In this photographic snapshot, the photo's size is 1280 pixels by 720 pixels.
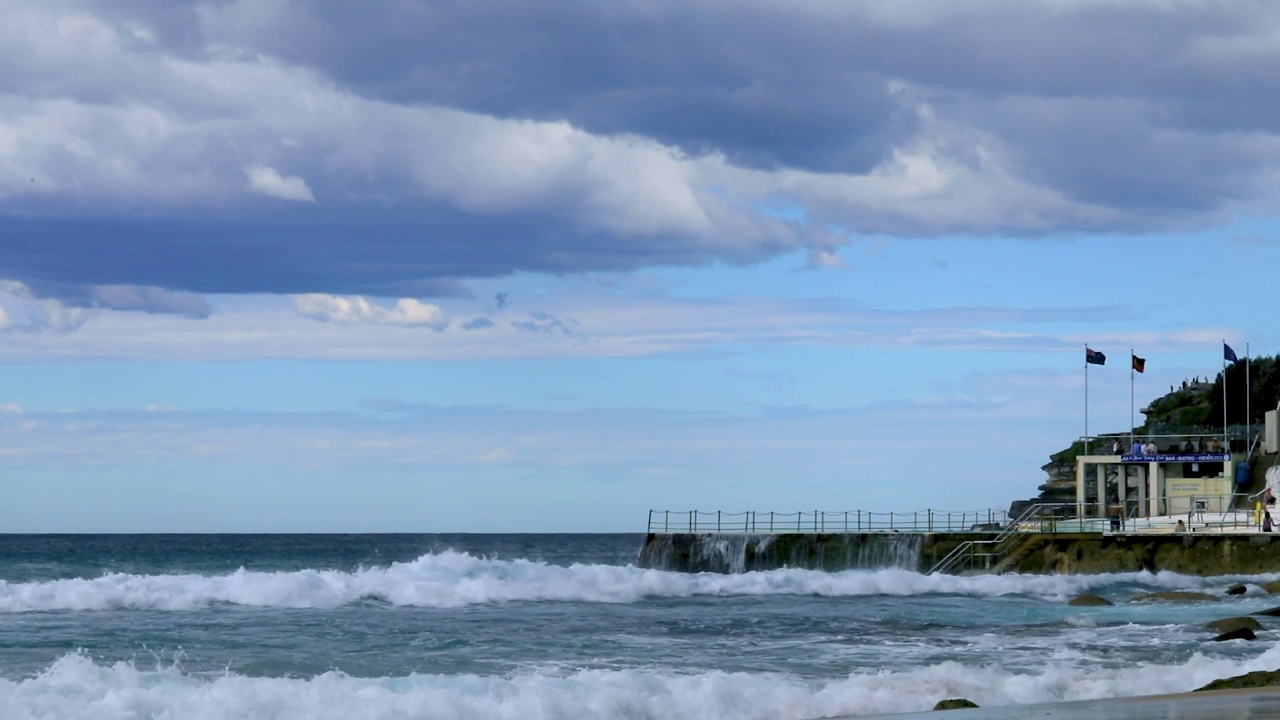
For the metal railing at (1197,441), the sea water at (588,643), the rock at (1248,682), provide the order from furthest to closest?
the metal railing at (1197,441) → the sea water at (588,643) → the rock at (1248,682)

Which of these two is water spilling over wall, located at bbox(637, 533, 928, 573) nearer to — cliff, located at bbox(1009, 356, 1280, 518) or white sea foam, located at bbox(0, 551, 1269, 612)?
Result: white sea foam, located at bbox(0, 551, 1269, 612)

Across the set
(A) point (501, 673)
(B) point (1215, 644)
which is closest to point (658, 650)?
(A) point (501, 673)

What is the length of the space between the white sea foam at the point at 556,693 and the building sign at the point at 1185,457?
118 ft

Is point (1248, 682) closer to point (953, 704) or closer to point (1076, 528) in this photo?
point (953, 704)

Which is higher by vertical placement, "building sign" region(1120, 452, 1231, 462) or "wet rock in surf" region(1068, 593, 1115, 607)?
"building sign" region(1120, 452, 1231, 462)

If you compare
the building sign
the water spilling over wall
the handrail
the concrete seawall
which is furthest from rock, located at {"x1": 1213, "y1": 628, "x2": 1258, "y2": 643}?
the building sign

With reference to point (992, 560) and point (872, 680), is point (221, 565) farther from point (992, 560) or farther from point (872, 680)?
point (872, 680)

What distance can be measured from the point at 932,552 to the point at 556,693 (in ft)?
108

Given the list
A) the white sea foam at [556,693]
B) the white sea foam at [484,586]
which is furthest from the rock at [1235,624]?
the white sea foam at [484,586]

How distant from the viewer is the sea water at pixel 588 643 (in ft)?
67.2

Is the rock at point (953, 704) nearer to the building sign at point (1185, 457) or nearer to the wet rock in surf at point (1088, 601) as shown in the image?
the wet rock in surf at point (1088, 601)

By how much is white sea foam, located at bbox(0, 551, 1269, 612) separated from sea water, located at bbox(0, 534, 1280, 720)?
101 millimetres

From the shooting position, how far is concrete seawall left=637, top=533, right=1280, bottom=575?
155ft

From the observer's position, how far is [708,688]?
68.8 feet
